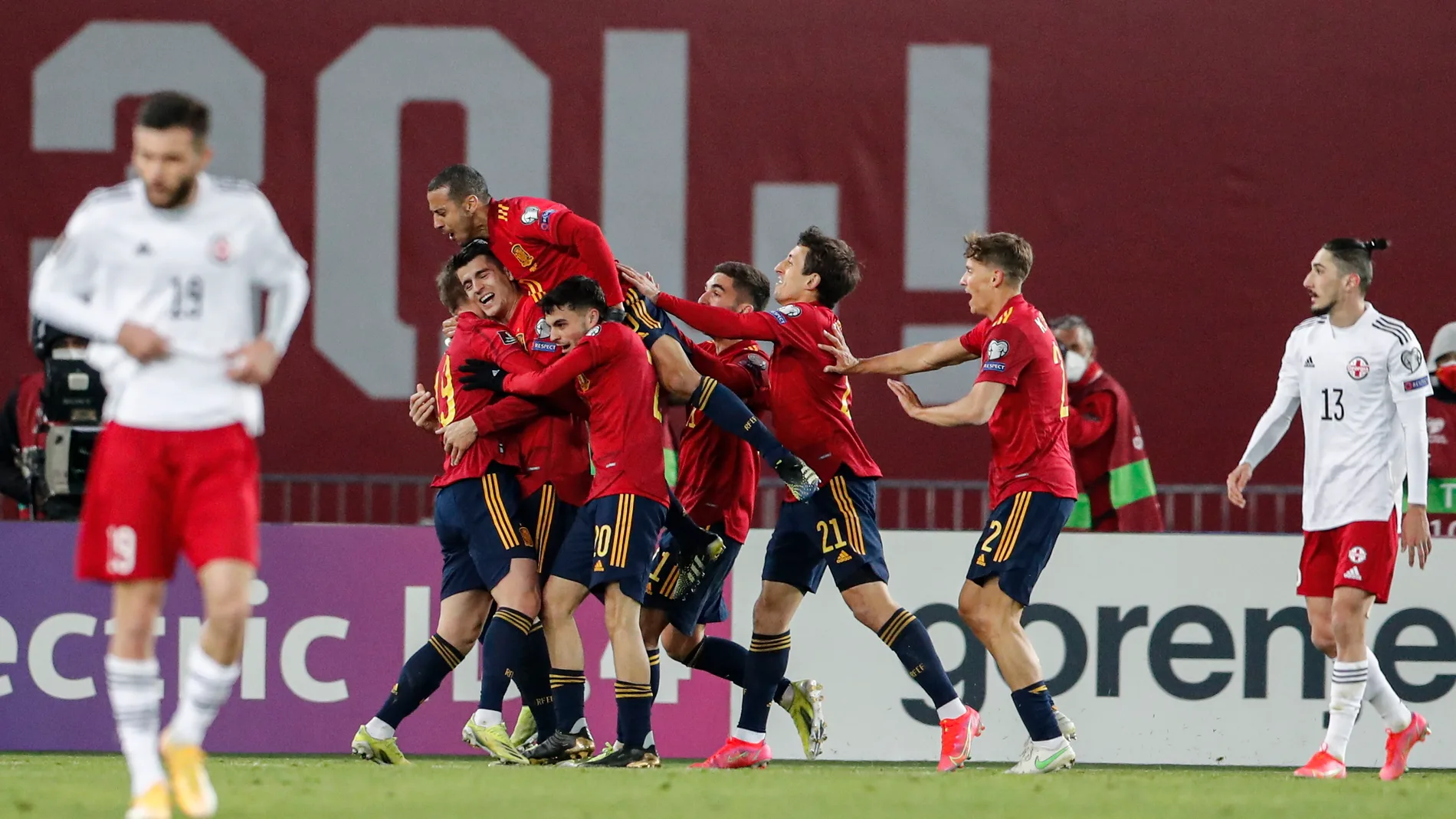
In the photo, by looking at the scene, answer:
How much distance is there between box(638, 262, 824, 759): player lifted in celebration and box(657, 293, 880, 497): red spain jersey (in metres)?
0.25

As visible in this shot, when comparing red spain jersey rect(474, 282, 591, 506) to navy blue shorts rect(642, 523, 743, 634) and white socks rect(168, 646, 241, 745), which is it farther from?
white socks rect(168, 646, 241, 745)

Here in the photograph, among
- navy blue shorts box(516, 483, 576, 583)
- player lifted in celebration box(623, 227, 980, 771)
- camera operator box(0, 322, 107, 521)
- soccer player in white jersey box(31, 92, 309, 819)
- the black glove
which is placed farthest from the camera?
camera operator box(0, 322, 107, 521)

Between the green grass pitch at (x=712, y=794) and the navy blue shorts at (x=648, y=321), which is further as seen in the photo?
the navy blue shorts at (x=648, y=321)

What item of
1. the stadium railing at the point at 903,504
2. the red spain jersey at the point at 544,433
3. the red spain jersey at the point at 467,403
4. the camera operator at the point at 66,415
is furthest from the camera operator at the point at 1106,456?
the camera operator at the point at 66,415

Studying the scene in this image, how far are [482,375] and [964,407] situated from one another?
1936mm

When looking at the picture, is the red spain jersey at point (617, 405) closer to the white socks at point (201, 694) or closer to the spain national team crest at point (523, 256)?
the spain national team crest at point (523, 256)

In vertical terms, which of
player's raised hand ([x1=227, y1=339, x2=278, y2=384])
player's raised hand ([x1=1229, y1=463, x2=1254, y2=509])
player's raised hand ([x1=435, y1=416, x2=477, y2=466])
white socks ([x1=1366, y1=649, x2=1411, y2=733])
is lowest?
white socks ([x1=1366, y1=649, x2=1411, y2=733])

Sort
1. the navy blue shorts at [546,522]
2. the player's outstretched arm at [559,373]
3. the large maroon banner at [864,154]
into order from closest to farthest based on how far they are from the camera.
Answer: the player's outstretched arm at [559,373], the navy blue shorts at [546,522], the large maroon banner at [864,154]

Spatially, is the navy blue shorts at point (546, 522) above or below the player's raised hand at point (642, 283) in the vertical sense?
below

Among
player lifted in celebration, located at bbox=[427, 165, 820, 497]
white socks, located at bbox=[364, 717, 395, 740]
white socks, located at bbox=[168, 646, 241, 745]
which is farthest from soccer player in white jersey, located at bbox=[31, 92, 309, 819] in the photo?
white socks, located at bbox=[364, 717, 395, 740]

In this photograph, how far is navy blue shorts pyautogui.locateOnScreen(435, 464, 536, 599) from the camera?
7.34m

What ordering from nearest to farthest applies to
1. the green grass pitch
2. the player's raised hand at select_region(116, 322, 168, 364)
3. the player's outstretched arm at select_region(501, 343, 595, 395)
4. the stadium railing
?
1. the player's raised hand at select_region(116, 322, 168, 364)
2. the green grass pitch
3. the player's outstretched arm at select_region(501, 343, 595, 395)
4. the stadium railing

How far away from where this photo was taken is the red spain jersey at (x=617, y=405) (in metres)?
7.01

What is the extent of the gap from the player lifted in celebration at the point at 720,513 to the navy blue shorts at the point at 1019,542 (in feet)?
3.77
